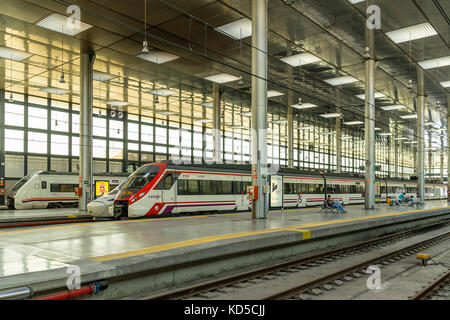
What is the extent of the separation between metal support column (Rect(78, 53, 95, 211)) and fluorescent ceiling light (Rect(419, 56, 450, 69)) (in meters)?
19.6

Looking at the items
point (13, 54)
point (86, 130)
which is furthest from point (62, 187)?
point (13, 54)

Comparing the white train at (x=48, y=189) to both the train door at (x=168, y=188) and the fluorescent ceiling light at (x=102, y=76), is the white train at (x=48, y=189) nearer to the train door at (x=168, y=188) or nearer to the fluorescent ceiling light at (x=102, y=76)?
the fluorescent ceiling light at (x=102, y=76)

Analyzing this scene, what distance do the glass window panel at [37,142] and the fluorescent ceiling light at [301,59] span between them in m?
22.2

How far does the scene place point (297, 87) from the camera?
28.4 meters

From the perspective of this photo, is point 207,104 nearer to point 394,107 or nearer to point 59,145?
point 59,145

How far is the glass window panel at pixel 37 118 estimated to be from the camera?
32.6m

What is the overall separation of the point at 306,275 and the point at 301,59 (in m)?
16.3

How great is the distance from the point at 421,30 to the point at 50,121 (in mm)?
29256

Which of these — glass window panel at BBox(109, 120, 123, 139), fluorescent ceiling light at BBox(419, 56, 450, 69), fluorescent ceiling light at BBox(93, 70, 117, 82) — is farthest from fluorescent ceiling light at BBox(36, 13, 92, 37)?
fluorescent ceiling light at BBox(419, 56, 450, 69)

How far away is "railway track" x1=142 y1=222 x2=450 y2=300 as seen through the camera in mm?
6926

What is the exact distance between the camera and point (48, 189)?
2506cm

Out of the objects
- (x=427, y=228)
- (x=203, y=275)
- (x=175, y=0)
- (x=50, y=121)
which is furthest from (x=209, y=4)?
(x=50, y=121)

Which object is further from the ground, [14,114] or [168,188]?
[14,114]

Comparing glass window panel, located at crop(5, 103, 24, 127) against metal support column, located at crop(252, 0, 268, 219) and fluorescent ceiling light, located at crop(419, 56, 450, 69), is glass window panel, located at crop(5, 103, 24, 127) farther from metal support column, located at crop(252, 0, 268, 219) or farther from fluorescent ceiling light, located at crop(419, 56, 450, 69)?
fluorescent ceiling light, located at crop(419, 56, 450, 69)
